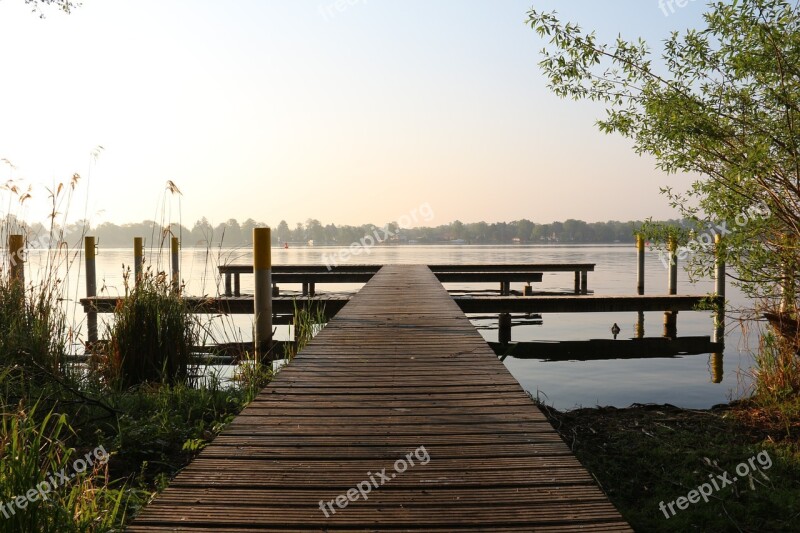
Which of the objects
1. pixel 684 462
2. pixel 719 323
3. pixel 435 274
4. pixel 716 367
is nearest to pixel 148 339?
pixel 684 462

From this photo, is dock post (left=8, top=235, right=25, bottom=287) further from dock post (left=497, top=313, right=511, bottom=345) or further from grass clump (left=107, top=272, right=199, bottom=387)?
dock post (left=497, top=313, right=511, bottom=345)

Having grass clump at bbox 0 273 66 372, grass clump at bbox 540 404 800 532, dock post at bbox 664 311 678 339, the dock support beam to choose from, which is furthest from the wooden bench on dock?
grass clump at bbox 540 404 800 532

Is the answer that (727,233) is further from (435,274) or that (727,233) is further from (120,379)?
(435,274)

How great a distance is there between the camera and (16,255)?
6.83 meters

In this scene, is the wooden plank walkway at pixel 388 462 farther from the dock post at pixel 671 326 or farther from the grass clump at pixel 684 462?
the dock post at pixel 671 326

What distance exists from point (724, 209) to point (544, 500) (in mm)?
3819

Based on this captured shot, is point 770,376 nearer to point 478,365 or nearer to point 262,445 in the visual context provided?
point 478,365

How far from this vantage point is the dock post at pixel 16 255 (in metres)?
6.63

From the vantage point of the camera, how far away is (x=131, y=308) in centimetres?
572

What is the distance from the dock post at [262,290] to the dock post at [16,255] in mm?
2372

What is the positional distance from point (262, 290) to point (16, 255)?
105 inches

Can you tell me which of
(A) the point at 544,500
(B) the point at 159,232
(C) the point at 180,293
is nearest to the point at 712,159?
(A) the point at 544,500

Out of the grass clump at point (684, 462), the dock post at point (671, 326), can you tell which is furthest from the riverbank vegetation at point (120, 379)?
the dock post at point (671, 326)

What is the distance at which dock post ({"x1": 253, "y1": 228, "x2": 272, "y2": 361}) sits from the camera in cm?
659
